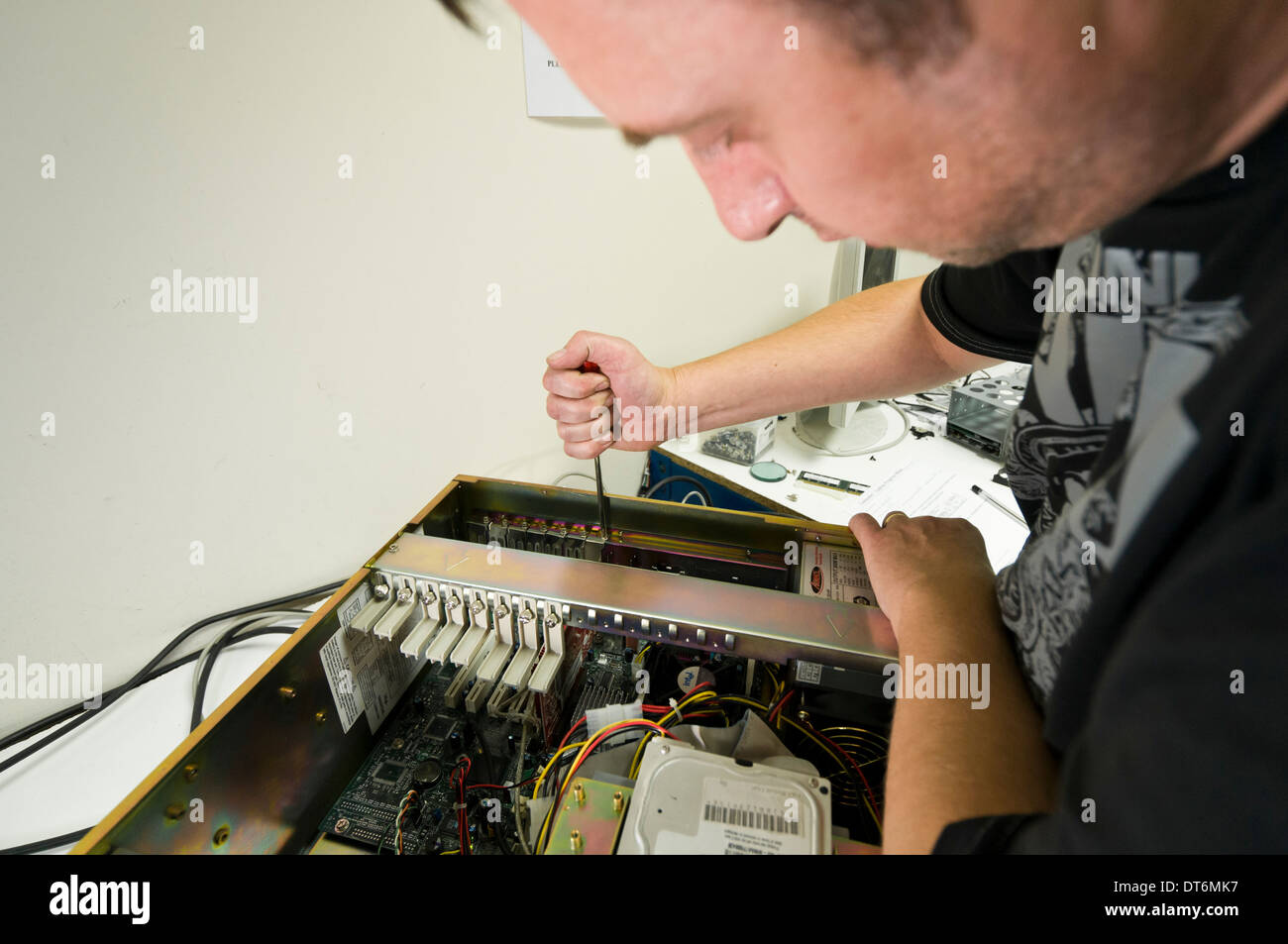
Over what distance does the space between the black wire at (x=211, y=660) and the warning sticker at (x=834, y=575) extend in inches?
41.2

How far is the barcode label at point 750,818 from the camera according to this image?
0.58m

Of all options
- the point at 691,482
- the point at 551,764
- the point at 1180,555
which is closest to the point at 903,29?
the point at 1180,555

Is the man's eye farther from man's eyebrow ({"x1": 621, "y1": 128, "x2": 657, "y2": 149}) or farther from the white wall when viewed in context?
the white wall

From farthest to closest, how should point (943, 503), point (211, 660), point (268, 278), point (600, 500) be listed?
point (943, 503), point (211, 660), point (268, 278), point (600, 500)

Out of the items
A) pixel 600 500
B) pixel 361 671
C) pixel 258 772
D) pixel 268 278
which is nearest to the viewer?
pixel 258 772

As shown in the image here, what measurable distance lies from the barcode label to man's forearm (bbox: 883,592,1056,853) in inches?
4.0

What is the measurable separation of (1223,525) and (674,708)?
575 mm

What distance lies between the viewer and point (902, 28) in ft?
1.04

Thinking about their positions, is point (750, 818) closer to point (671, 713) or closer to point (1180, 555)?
point (671, 713)

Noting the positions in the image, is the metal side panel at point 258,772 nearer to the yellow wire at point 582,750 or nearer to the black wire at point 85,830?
the yellow wire at point 582,750

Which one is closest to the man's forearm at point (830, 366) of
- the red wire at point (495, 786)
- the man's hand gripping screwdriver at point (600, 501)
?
the man's hand gripping screwdriver at point (600, 501)

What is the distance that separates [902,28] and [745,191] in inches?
6.2
